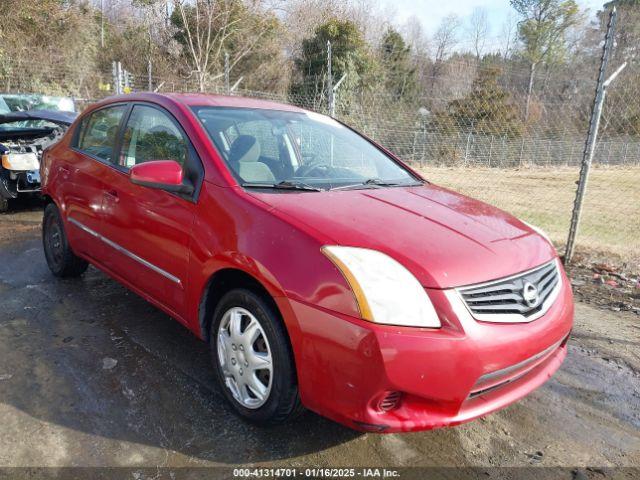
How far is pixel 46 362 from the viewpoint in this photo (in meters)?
2.92

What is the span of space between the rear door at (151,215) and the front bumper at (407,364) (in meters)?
0.92

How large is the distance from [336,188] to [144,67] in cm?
2397

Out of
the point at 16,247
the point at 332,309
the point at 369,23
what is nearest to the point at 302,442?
the point at 332,309

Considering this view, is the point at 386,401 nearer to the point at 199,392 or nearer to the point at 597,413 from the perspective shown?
the point at 199,392

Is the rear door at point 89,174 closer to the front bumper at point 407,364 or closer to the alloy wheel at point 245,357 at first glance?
the alloy wheel at point 245,357

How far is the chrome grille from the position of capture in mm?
1954

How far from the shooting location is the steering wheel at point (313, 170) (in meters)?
2.85

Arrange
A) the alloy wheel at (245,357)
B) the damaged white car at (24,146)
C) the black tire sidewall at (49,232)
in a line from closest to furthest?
the alloy wheel at (245,357) → the black tire sidewall at (49,232) → the damaged white car at (24,146)

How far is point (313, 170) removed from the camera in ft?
9.57

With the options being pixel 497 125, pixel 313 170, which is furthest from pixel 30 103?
A: pixel 497 125

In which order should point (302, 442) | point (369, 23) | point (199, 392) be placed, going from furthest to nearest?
point (369, 23) < point (199, 392) < point (302, 442)

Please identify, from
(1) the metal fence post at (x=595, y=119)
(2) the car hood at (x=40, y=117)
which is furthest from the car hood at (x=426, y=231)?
(2) the car hood at (x=40, y=117)

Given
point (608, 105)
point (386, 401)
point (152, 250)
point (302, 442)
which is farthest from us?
point (608, 105)

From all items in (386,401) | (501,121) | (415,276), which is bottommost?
(386,401)
